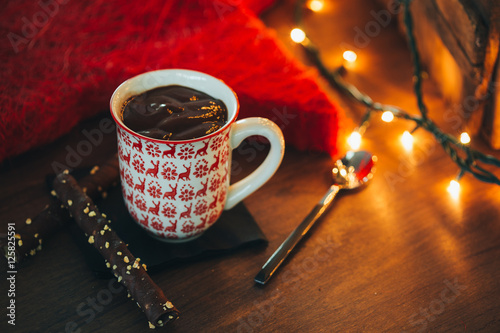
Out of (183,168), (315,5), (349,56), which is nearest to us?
(183,168)

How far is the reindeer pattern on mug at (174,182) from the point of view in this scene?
1.94 ft

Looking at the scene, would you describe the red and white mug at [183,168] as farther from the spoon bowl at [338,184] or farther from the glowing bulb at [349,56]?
the glowing bulb at [349,56]

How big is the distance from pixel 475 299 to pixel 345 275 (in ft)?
0.54

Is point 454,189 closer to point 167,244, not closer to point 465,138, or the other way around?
point 465,138

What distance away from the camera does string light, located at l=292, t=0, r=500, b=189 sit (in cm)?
81

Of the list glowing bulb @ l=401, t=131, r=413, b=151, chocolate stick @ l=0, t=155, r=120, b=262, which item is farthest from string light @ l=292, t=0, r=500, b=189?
chocolate stick @ l=0, t=155, r=120, b=262

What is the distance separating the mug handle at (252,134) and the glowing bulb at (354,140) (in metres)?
0.24

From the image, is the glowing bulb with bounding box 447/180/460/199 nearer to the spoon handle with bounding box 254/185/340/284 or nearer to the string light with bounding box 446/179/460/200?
the string light with bounding box 446/179/460/200

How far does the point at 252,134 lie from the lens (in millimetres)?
647

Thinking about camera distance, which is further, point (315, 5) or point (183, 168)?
point (315, 5)

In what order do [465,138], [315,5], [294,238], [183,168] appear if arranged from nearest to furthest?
[183,168], [294,238], [465,138], [315,5]

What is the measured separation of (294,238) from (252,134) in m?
0.16

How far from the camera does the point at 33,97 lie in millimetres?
774

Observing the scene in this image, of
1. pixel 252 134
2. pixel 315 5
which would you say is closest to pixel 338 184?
pixel 252 134
